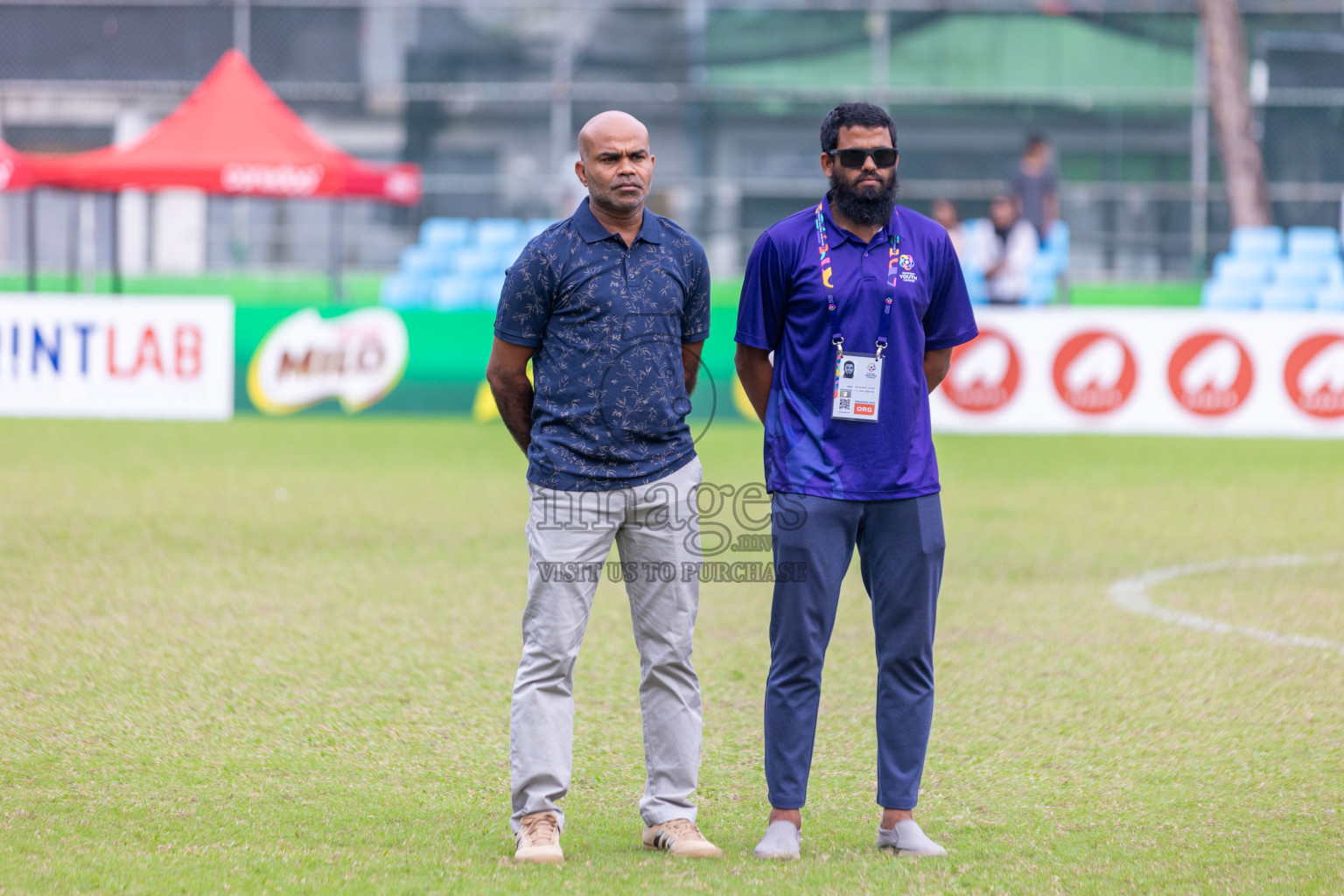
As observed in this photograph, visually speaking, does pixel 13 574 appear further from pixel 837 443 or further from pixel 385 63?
→ pixel 385 63

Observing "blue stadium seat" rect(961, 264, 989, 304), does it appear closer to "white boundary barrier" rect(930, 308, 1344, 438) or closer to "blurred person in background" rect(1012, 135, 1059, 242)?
"blurred person in background" rect(1012, 135, 1059, 242)

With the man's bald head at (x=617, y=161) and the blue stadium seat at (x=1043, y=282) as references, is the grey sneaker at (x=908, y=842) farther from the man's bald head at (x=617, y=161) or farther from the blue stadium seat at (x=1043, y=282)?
the blue stadium seat at (x=1043, y=282)

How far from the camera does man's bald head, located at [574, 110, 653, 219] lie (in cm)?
420

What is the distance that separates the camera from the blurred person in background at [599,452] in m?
4.24

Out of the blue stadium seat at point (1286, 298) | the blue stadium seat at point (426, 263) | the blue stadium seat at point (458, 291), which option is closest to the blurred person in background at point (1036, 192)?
the blue stadium seat at point (1286, 298)

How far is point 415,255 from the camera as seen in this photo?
87.5ft

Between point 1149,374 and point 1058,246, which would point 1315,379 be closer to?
point 1149,374

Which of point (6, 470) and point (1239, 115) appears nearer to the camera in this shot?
point (6, 470)

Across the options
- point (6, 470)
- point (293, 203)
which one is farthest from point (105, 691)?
point (293, 203)

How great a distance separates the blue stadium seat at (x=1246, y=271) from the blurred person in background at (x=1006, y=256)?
706 centimetres

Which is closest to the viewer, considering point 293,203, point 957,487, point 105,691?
point 105,691

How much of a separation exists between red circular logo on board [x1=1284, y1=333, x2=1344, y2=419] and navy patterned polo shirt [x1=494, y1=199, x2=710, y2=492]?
12161 mm

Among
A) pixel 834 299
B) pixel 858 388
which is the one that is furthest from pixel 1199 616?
pixel 834 299

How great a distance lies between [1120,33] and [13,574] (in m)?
25.0
